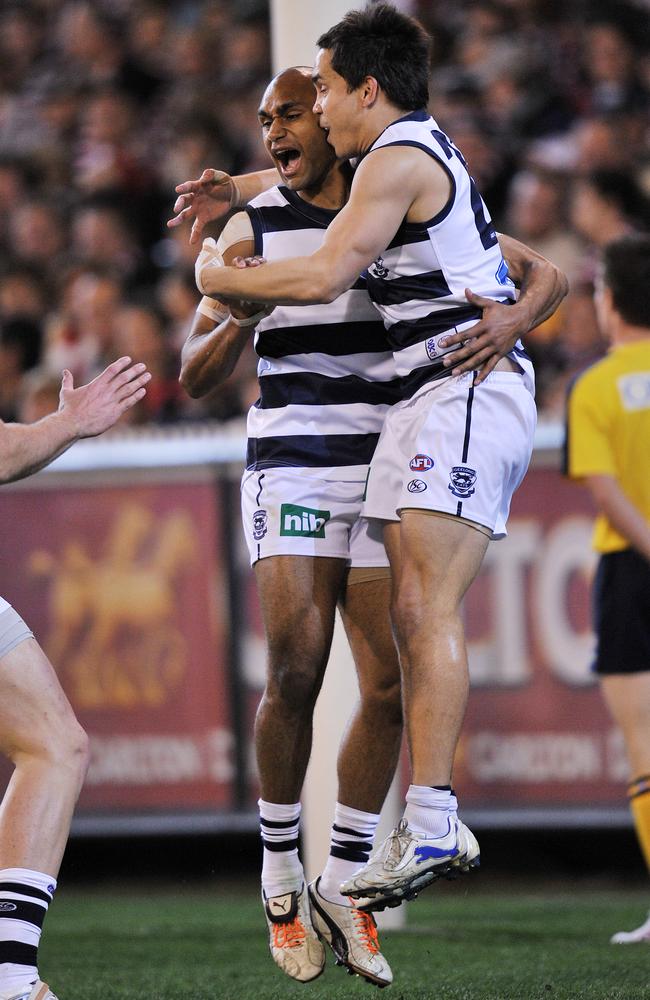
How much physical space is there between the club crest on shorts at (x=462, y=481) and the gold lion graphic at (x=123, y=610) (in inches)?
139

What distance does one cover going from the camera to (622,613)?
5137mm

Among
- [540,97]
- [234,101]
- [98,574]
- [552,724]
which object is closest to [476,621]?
[552,724]

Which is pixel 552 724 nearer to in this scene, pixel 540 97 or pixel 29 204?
pixel 540 97

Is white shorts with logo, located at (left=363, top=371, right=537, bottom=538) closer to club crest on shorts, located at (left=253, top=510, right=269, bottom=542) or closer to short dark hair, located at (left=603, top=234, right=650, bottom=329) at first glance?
club crest on shorts, located at (left=253, top=510, right=269, bottom=542)

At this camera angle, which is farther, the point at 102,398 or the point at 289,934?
the point at 289,934

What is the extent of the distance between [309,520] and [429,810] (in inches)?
41.6

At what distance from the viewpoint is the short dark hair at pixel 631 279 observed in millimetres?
5328

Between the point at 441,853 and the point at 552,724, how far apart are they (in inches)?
128

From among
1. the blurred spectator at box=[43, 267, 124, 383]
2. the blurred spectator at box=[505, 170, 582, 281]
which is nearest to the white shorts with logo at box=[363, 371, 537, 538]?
the blurred spectator at box=[505, 170, 582, 281]

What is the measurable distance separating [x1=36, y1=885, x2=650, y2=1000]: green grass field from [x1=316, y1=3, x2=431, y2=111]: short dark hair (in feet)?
8.39

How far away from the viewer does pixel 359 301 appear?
4516 millimetres

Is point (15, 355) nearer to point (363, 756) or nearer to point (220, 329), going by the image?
point (220, 329)

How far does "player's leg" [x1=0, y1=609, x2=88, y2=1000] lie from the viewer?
369cm

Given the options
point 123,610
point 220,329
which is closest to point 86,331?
point 123,610
